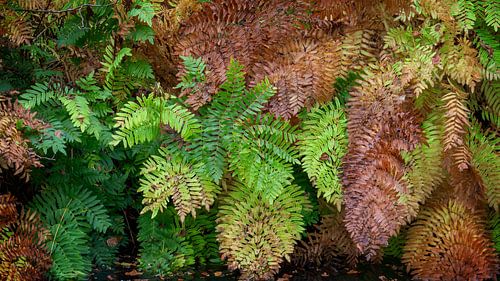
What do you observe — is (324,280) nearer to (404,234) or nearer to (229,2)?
(404,234)

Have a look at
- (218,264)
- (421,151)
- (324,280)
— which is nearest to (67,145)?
(218,264)

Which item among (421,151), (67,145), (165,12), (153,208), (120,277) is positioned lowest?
(120,277)

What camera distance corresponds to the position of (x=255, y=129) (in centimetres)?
300

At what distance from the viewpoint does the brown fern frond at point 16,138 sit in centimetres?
266

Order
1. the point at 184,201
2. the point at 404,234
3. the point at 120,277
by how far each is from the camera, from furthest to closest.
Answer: the point at 404,234 → the point at 120,277 → the point at 184,201

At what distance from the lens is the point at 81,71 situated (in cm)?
328

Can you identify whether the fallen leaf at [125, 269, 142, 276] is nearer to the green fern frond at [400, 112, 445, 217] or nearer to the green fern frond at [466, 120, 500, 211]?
the green fern frond at [400, 112, 445, 217]

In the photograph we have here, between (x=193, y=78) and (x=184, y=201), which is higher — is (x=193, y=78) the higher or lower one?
the higher one

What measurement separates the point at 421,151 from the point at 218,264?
1.10 m

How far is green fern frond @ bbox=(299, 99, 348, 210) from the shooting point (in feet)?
9.67

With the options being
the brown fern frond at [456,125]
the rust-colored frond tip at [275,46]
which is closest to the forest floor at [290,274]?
the brown fern frond at [456,125]

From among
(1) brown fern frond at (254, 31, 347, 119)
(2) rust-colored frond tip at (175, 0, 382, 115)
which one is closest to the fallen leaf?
(2) rust-colored frond tip at (175, 0, 382, 115)

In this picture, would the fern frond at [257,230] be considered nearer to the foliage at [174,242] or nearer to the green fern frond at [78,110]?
the foliage at [174,242]

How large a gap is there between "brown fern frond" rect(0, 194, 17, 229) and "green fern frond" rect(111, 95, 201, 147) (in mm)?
494
